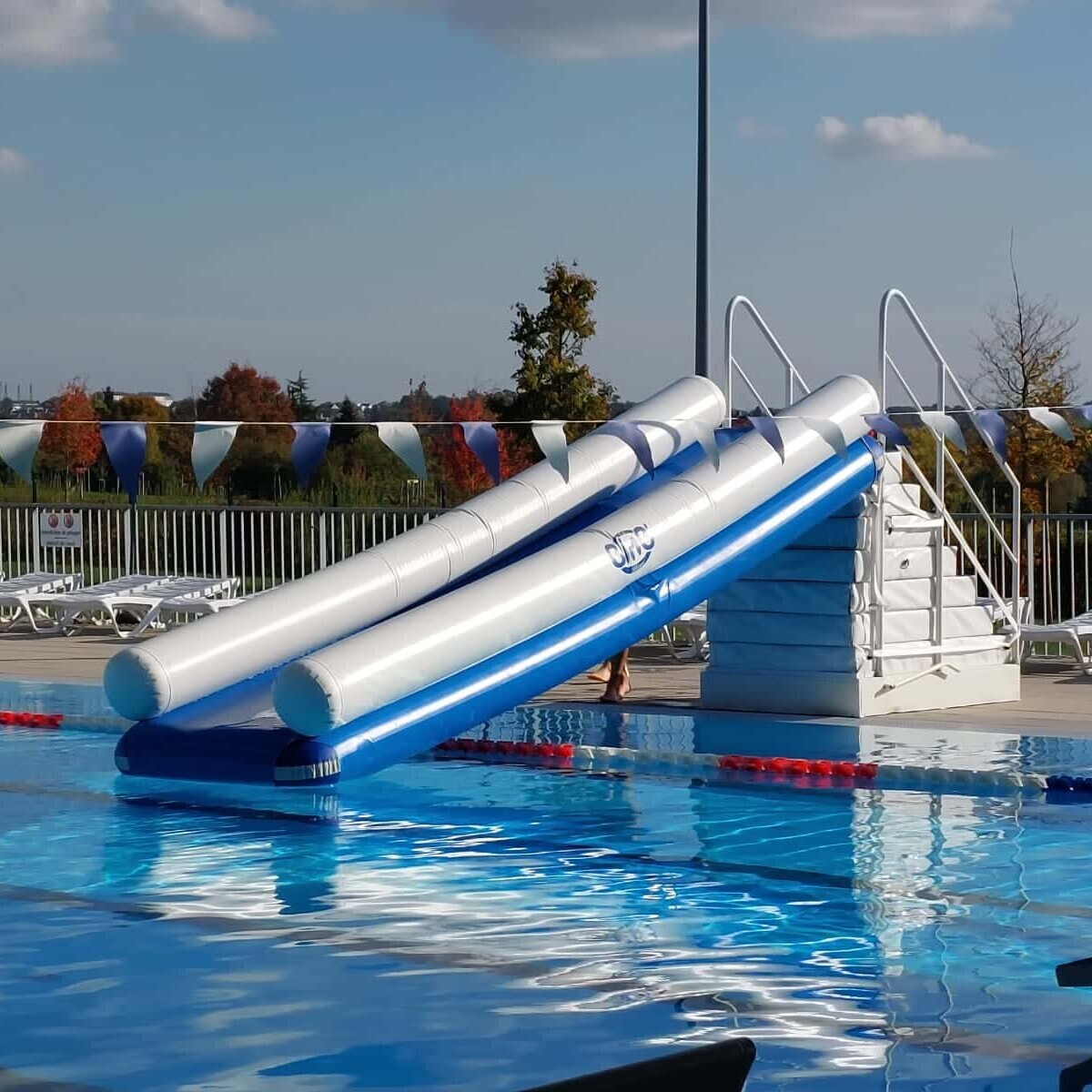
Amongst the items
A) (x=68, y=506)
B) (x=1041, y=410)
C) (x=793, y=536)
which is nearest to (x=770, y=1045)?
(x=793, y=536)

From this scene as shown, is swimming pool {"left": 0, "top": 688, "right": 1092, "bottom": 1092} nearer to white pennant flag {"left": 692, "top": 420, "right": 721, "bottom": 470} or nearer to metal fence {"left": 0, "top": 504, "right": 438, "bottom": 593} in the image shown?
white pennant flag {"left": 692, "top": 420, "right": 721, "bottom": 470}

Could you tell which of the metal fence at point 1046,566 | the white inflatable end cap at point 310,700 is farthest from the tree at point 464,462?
the white inflatable end cap at point 310,700

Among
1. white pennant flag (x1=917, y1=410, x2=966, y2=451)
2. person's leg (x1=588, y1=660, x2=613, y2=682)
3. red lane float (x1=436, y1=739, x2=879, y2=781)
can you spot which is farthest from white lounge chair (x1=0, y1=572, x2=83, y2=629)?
white pennant flag (x1=917, y1=410, x2=966, y2=451)

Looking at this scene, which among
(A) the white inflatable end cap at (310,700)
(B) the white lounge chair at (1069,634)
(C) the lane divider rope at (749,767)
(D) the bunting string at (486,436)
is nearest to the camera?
(A) the white inflatable end cap at (310,700)

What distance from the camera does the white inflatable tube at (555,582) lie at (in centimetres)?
905

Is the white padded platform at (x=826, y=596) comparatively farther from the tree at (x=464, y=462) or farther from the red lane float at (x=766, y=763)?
the tree at (x=464, y=462)

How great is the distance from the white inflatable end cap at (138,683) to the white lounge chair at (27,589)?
387 inches

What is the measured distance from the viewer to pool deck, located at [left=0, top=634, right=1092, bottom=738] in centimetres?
1209

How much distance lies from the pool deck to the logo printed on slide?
239 cm

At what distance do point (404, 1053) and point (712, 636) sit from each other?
798cm

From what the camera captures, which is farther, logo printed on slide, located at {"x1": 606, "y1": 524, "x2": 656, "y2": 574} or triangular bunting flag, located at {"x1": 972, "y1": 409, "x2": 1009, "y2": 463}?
triangular bunting flag, located at {"x1": 972, "y1": 409, "x2": 1009, "y2": 463}

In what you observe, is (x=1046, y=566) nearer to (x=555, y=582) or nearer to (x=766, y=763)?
(x=766, y=763)

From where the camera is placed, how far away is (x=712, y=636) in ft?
43.3

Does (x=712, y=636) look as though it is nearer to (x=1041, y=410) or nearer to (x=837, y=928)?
(x=1041, y=410)
